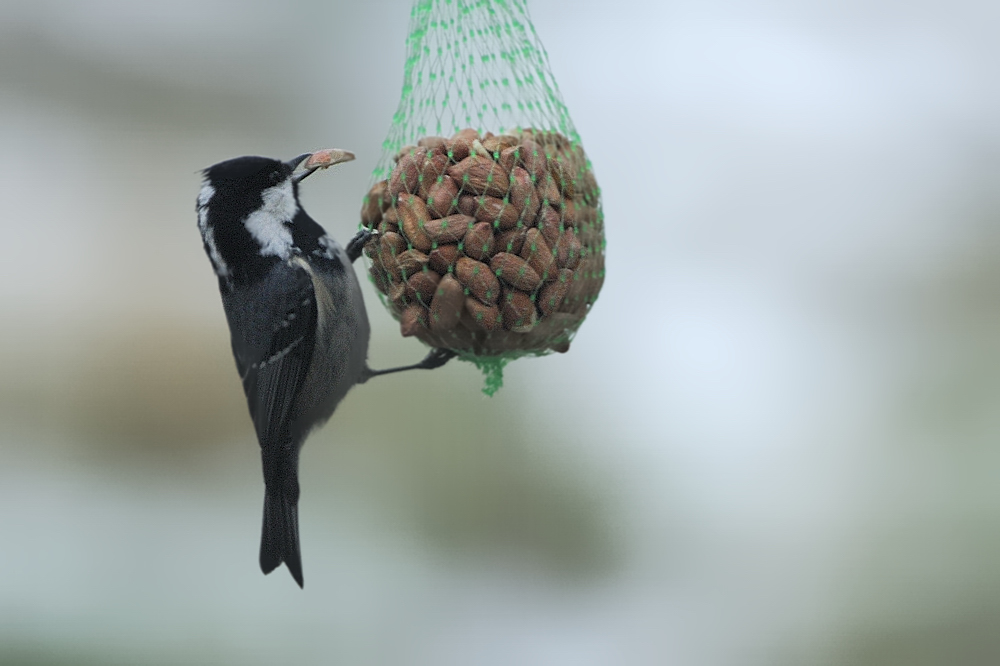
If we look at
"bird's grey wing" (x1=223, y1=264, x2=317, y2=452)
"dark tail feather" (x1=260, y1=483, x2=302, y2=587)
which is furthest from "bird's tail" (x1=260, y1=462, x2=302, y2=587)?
"bird's grey wing" (x1=223, y1=264, x2=317, y2=452)

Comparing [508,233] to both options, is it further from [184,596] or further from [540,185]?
[184,596]

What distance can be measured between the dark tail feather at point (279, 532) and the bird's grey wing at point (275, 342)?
0.14m

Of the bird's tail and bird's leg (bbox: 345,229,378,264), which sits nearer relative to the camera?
bird's leg (bbox: 345,229,378,264)

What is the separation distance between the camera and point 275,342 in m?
1.99

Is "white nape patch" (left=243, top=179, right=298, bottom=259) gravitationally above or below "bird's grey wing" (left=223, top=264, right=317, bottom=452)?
above

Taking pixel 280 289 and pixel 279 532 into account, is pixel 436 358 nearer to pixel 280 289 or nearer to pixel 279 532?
pixel 280 289

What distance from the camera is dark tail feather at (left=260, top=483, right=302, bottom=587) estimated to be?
2.12 m

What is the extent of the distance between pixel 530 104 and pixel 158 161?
2776mm

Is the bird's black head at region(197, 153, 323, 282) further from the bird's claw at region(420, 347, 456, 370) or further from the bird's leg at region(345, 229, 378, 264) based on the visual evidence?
the bird's claw at region(420, 347, 456, 370)

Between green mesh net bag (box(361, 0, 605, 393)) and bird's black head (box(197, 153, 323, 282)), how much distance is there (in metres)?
0.22

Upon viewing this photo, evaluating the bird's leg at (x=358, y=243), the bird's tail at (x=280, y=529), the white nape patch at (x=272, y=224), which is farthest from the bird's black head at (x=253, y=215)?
the bird's tail at (x=280, y=529)

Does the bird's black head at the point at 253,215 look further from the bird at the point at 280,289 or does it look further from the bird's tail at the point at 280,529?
the bird's tail at the point at 280,529

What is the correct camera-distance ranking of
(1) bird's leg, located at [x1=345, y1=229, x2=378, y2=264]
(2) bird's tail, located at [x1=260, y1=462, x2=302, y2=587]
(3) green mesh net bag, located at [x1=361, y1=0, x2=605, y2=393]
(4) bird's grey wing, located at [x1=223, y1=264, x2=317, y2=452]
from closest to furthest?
(3) green mesh net bag, located at [x1=361, y1=0, x2=605, y2=393], (1) bird's leg, located at [x1=345, y1=229, x2=378, y2=264], (4) bird's grey wing, located at [x1=223, y1=264, x2=317, y2=452], (2) bird's tail, located at [x1=260, y1=462, x2=302, y2=587]

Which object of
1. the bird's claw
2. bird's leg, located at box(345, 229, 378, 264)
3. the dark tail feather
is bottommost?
the dark tail feather
